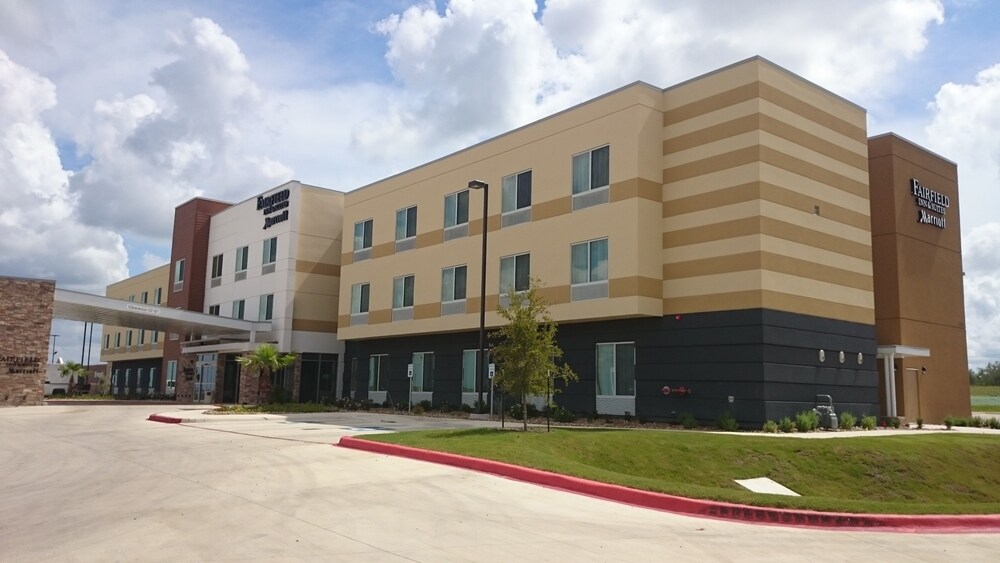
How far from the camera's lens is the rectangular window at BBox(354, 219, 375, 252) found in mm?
41312

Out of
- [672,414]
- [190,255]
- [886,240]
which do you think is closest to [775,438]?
[672,414]

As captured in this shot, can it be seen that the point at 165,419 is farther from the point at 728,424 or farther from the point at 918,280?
the point at 918,280

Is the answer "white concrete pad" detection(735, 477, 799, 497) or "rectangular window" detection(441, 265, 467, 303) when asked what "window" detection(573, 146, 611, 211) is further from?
"white concrete pad" detection(735, 477, 799, 497)

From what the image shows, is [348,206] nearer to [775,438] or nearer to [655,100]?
[655,100]

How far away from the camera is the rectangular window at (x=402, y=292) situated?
37969 mm

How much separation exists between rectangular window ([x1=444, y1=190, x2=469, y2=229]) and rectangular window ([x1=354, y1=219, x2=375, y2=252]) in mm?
6405

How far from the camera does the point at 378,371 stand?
4116cm

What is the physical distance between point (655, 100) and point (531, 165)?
5.70m

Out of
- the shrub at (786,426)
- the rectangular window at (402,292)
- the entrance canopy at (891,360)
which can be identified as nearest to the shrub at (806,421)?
the shrub at (786,426)

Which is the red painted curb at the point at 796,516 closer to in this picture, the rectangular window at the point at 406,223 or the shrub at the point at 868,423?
the shrub at the point at 868,423

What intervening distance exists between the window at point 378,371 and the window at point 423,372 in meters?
2.56

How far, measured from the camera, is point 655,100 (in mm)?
28359

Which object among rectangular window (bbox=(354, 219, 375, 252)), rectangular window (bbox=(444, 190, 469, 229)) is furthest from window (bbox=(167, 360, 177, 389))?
rectangular window (bbox=(444, 190, 469, 229))

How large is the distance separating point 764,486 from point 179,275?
47.9 meters
